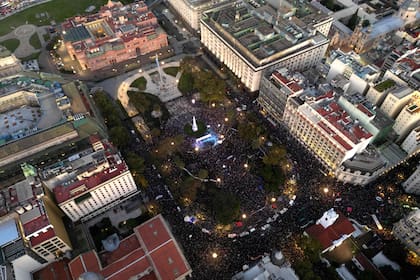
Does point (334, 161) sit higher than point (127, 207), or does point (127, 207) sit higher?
point (334, 161)

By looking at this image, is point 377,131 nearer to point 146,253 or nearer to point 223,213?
point 223,213

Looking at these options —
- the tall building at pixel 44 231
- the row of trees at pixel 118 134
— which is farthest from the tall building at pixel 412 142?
the tall building at pixel 44 231

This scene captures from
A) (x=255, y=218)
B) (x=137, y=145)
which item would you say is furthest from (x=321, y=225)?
(x=137, y=145)

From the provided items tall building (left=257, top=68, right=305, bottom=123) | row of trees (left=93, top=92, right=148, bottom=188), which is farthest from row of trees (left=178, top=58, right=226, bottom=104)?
row of trees (left=93, top=92, right=148, bottom=188)

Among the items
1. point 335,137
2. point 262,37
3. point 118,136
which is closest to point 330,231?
point 335,137

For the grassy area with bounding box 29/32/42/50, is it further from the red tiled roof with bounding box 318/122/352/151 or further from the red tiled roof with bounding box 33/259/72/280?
the red tiled roof with bounding box 318/122/352/151

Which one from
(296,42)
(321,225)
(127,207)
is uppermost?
(296,42)

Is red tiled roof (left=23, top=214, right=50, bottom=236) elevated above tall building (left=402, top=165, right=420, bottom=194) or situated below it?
above
